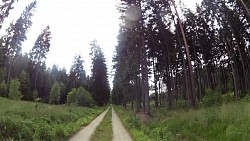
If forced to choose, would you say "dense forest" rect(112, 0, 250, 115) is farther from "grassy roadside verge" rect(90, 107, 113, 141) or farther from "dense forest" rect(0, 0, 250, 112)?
"grassy roadside verge" rect(90, 107, 113, 141)

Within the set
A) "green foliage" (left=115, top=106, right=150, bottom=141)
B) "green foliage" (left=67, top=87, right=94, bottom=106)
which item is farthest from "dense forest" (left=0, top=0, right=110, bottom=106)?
"green foliage" (left=115, top=106, right=150, bottom=141)

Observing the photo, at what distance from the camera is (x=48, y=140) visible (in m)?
14.3

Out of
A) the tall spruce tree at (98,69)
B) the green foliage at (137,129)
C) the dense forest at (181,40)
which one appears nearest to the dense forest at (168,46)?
the dense forest at (181,40)

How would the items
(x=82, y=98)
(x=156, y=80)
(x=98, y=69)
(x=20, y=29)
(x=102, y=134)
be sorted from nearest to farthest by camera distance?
(x=102, y=134), (x=156, y=80), (x=20, y=29), (x=82, y=98), (x=98, y=69)

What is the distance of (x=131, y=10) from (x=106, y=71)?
1978 inches

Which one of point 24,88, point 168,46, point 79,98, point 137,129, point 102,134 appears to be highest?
point 168,46

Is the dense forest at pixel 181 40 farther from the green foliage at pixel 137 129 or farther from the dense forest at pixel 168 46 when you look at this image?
the green foliage at pixel 137 129

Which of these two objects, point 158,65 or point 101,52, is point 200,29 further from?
point 101,52

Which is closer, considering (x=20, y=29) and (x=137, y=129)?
(x=137, y=129)

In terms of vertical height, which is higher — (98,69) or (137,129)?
(98,69)

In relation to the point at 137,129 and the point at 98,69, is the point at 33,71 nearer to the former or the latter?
the point at 98,69

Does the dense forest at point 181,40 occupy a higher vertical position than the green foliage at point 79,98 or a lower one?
higher

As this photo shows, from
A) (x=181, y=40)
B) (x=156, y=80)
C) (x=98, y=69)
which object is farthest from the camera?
(x=98, y=69)

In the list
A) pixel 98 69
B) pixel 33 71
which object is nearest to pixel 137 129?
pixel 98 69
